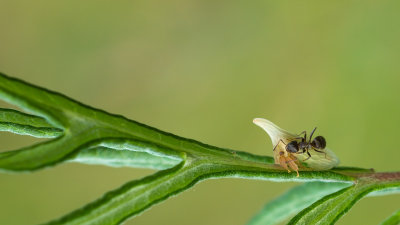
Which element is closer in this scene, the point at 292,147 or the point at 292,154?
the point at 292,154

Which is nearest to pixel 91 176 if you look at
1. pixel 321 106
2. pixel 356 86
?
pixel 321 106

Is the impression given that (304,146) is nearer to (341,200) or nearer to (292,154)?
(292,154)

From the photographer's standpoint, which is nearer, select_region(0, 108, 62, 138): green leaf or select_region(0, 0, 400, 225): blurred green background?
select_region(0, 108, 62, 138): green leaf

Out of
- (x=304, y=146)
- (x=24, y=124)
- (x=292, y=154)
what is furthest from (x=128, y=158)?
(x=304, y=146)

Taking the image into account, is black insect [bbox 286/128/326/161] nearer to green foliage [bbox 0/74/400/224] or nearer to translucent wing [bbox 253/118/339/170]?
translucent wing [bbox 253/118/339/170]

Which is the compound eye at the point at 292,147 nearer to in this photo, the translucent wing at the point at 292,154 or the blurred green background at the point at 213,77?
the translucent wing at the point at 292,154

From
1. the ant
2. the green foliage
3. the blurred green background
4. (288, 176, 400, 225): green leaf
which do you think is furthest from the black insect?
the blurred green background
